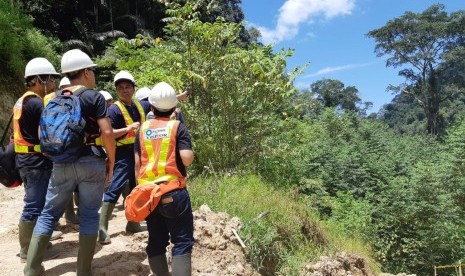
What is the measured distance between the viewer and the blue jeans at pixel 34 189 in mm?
Answer: 3607

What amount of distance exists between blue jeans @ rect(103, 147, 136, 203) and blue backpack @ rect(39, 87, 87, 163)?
41.4 inches

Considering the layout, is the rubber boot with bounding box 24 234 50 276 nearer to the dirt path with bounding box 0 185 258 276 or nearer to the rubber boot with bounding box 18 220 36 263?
the dirt path with bounding box 0 185 258 276

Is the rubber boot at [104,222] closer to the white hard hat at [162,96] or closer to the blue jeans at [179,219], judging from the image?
the blue jeans at [179,219]

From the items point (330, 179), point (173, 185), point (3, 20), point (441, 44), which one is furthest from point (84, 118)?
point (441, 44)

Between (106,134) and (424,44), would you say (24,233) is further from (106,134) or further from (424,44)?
(424,44)

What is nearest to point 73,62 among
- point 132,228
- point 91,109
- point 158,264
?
point 91,109

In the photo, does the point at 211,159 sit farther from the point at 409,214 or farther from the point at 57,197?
the point at 409,214

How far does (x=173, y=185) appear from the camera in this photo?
2.94 m

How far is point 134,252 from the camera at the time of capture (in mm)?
4027

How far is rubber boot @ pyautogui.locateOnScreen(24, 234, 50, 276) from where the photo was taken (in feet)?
10.5

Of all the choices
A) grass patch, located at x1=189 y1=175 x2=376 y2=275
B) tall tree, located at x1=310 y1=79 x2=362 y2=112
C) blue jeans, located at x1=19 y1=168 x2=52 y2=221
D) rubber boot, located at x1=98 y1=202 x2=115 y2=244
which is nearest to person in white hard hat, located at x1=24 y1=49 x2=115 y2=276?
blue jeans, located at x1=19 y1=168 x2=52 y2=221

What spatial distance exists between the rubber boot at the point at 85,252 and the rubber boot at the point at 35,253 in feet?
0.91

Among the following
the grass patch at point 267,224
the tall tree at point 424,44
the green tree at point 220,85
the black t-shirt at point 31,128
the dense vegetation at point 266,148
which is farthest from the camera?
the tall tree at point 424,44

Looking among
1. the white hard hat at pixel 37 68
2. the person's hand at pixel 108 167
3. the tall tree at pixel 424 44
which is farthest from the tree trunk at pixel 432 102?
the person's hand at pixel 108 167
